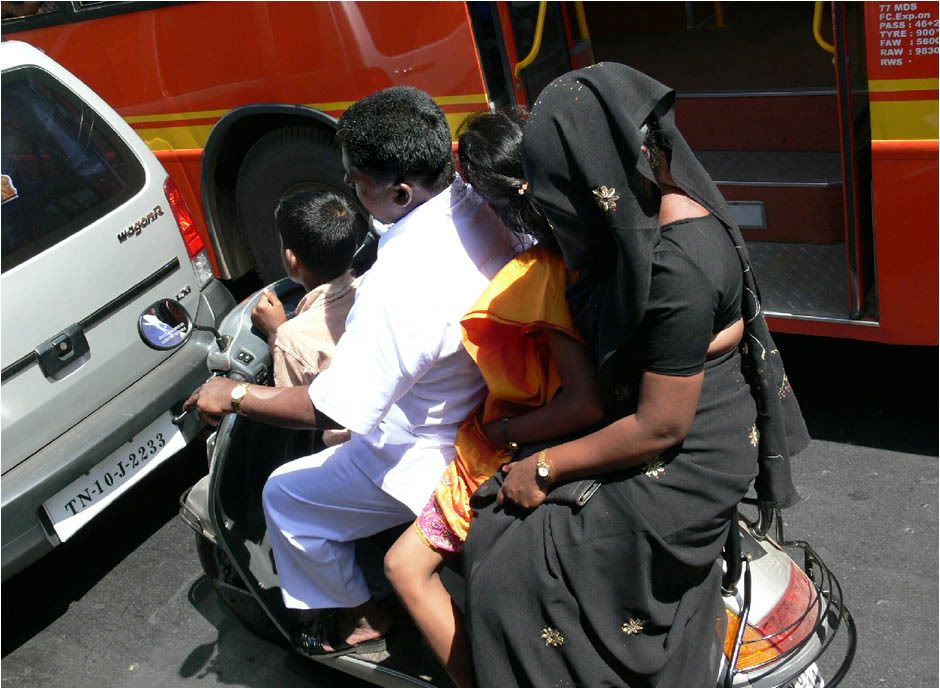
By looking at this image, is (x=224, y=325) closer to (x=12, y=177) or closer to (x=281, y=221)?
(x=281, y=221)

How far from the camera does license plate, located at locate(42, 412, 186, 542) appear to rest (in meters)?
3.39

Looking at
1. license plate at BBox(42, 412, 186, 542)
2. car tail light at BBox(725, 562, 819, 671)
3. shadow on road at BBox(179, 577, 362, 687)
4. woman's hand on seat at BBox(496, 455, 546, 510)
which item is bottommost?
shadow on road at BBox(179, 577, 362, 687)

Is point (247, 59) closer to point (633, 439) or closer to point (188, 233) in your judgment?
point (188, 233)

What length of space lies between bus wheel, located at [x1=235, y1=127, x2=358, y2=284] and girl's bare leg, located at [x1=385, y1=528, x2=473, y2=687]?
2.60 metres

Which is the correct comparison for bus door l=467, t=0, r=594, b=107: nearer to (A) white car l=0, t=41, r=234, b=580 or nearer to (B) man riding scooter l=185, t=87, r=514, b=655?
(A) white car l=0, t=41, r=234, b=580

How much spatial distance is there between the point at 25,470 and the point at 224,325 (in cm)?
115

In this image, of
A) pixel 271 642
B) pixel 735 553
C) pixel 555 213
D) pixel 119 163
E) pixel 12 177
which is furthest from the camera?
pixel 119 163

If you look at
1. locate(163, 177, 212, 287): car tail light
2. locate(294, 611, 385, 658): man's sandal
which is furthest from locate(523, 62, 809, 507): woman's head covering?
locate(163, 177, 212, 287): car tail light

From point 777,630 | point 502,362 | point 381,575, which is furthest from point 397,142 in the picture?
point 777,630

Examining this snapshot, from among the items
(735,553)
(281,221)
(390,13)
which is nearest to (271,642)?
(281,221)

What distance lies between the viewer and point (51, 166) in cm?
367

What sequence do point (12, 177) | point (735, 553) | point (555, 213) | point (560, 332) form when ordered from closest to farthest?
point (555, 213) < point (560, 332) < point (735, 553) < point (12, 177)

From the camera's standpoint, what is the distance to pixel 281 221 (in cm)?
260

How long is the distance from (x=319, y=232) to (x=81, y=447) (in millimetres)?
1406
